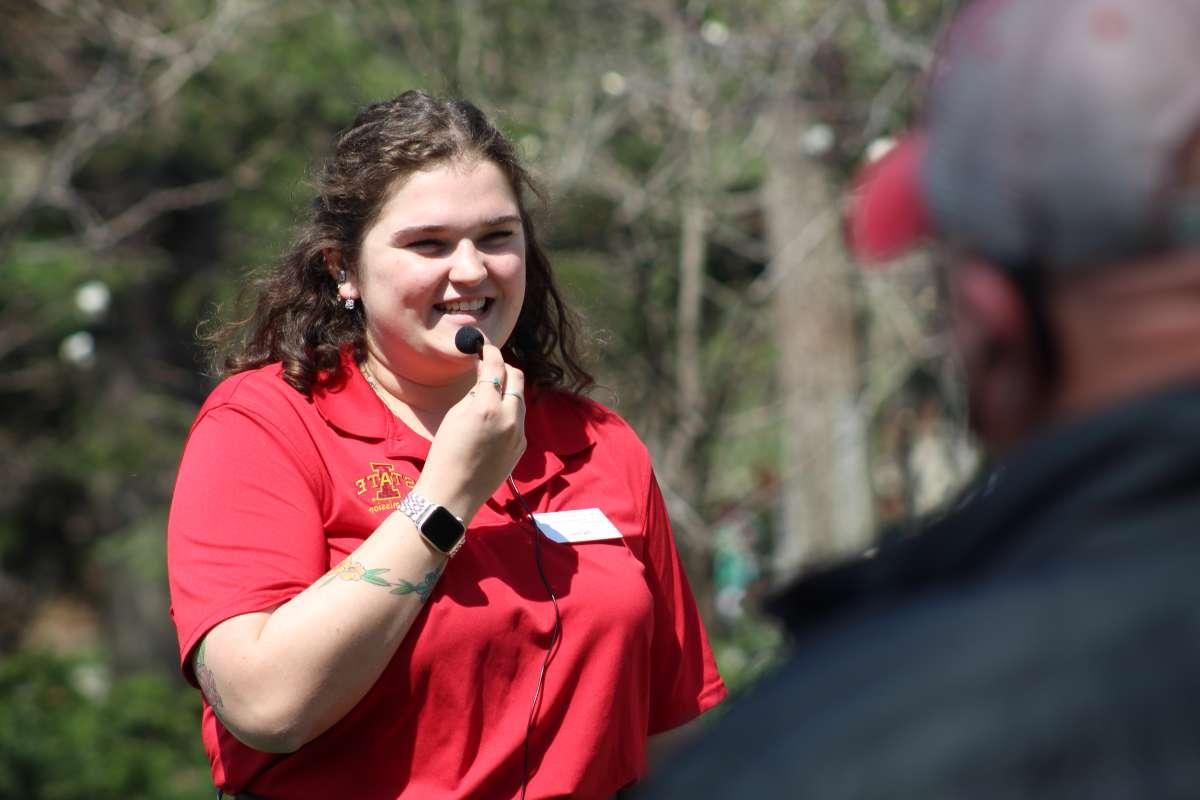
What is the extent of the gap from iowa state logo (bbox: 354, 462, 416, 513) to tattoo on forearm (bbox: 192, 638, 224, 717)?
1.07ft

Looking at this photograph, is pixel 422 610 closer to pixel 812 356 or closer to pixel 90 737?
pixel 90 737

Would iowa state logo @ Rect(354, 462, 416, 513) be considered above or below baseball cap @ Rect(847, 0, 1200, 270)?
below

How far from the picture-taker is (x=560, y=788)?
2.35 meters

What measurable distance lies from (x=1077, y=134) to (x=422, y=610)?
1.53m

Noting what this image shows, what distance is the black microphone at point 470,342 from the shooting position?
2.56m

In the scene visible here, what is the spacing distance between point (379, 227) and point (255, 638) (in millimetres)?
772

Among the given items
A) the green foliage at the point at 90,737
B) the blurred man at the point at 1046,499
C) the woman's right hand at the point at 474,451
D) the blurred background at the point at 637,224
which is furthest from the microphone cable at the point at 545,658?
the green foliage at the point at 90,737

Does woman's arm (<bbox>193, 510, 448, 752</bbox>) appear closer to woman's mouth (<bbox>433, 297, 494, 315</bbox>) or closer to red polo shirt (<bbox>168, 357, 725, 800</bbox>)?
red polo shirt (<bbox>168, 357, 725, 800</bbox>)

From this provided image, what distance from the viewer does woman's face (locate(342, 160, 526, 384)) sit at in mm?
2584

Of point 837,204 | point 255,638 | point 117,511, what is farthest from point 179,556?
point 117,511

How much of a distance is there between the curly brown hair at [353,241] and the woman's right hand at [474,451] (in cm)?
31

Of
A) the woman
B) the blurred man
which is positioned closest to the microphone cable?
the woman

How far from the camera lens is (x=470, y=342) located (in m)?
2.57

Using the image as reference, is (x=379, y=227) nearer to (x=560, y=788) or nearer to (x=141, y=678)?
(x=560, y=788)
